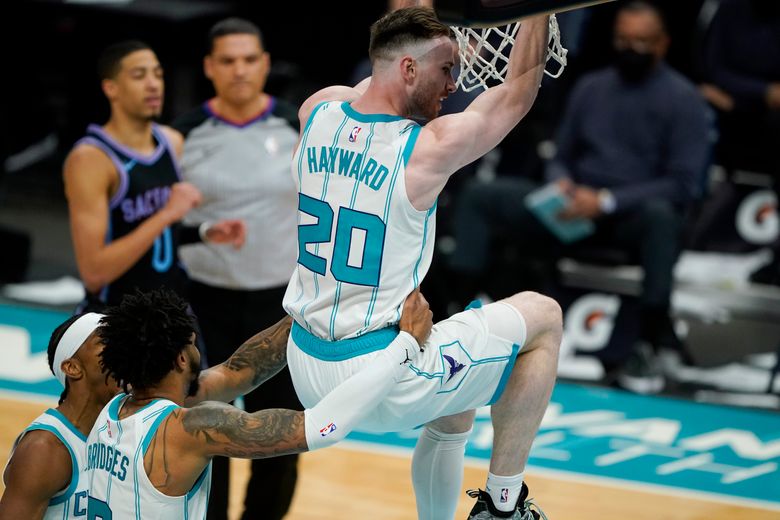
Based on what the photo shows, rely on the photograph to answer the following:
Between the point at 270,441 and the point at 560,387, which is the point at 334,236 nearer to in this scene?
the point at 270,441

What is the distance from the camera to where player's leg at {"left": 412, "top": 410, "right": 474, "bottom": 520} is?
4.67m

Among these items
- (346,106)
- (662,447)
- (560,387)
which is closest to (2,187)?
(560,387)

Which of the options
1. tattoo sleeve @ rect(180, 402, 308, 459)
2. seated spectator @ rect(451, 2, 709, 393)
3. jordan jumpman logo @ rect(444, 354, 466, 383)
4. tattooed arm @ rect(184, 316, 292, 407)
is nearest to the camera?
tattoo sleeve @ rect(180, 402, 308, 459)

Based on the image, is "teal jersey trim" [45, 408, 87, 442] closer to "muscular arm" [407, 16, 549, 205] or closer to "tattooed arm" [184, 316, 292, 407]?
"tattooed arm" [184, 316, 292, 407]

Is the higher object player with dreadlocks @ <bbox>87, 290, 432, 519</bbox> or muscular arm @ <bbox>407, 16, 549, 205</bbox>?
muscular arm @ <bbox>407, 16, 549, 205</bbox>

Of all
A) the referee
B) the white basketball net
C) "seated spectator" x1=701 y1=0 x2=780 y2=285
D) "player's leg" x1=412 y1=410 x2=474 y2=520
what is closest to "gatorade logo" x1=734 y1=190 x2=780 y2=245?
"seated spectator" x1=701 y1=0 x2=780 y2=285

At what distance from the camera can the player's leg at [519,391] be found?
4.36m

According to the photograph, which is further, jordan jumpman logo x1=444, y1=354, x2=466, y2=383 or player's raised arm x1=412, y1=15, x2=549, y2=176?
jordan jumpman logo x1=444, y1=354, x2=466, y2=383

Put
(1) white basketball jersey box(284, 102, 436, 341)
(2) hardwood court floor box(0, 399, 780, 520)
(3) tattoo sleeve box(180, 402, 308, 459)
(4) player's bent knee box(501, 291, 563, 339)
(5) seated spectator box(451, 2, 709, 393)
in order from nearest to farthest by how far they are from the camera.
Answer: (3) tattoo sleeve box(180, 402, 308, 459)
(1) white basketball jersey box(284, 102, 436, 341)
(4) player's bent knee box(501, 291, 563, 339)
(2) hardwood court floor box(0, 399, 780, 520)
(5) seated spectator box(451, 2, 709, 393)

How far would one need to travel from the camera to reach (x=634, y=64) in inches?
342

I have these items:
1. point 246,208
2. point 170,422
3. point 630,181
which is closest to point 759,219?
point 630,181

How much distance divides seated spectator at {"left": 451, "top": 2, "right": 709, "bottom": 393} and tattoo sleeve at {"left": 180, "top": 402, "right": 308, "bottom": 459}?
4.53 metres

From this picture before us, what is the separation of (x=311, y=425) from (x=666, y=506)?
3148 millimetres

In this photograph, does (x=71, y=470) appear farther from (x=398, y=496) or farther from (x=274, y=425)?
(x=398, y=496)
